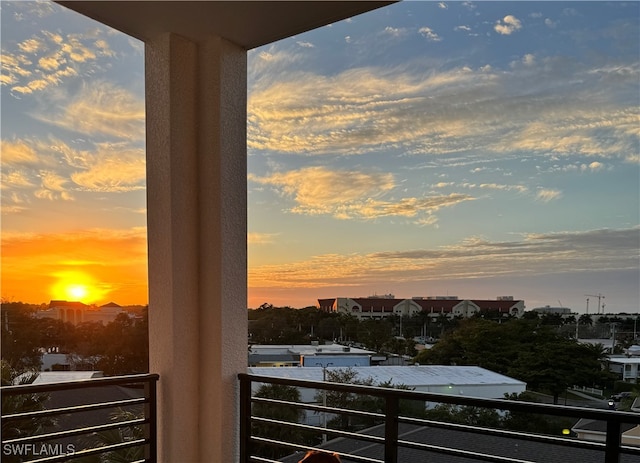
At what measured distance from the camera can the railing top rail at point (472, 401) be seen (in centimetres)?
180

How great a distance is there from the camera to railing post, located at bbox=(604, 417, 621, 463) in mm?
1783

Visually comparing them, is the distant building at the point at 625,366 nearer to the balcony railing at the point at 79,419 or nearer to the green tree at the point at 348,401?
the green tree at the point at 348,401

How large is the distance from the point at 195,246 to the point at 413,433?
1.52m

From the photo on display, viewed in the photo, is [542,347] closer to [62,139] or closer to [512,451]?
[512,451]

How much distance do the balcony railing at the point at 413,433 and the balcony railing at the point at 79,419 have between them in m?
0.52

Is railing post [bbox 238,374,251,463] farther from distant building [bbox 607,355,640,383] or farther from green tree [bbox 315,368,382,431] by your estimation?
distant building [bbox 607,355,640,383]

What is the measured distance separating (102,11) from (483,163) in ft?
7.30

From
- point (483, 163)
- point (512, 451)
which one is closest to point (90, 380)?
point (512, 451)

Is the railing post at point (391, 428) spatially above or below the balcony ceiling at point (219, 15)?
below

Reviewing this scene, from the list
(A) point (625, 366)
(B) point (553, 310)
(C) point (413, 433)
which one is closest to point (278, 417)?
(C) point (413, 433)

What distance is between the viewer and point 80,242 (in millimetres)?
2762

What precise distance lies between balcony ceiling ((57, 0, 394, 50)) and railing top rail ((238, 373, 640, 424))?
5.93 ft

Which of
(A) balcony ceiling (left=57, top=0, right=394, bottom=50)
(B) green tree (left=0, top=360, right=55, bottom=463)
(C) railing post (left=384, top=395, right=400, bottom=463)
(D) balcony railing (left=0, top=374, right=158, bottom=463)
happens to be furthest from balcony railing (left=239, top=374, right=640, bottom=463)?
(A) balcony ceiling (left=57, top=0, right=394, bottom=50)

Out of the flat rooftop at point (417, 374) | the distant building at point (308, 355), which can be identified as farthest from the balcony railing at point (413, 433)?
the distant building at point (308, 355)
